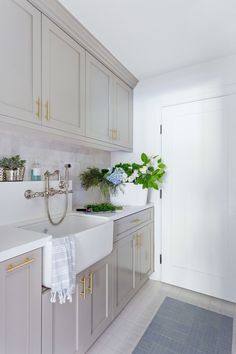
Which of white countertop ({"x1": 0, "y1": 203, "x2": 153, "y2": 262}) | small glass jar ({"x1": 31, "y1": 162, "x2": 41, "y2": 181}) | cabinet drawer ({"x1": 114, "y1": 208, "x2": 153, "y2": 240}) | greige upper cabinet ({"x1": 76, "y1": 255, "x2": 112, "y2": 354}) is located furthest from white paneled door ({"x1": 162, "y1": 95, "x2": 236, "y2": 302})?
white countertop ({"x1": 0, "y1": 203, "x2": 153, "y2": 262})

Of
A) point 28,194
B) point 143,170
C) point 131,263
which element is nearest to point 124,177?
point 143,170

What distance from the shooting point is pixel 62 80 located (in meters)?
1.40

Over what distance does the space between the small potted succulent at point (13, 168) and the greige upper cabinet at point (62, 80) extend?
1.10 feet

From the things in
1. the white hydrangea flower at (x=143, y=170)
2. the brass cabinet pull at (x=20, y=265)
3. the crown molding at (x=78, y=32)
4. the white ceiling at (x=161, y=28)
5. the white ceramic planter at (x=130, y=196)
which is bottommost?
the brass cabinet pull at (x=20, y=265)

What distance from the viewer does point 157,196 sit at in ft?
7.63

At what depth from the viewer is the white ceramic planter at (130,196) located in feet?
6.82

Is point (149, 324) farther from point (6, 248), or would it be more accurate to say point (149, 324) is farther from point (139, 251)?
point (6, 248)

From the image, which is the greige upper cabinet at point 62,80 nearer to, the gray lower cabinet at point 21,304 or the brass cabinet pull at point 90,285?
the gray lower cabinet at point 21,304

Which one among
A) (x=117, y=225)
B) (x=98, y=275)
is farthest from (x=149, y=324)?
(x=117, y=225)

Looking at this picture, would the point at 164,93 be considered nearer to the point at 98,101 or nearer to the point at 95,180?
the point at 98,101

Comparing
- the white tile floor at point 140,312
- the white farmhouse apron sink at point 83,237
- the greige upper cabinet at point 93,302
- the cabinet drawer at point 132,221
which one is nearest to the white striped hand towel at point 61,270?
the white farmhouse apron sink at point 83,237

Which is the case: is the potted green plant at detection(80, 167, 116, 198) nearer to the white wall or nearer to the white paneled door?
the white wall

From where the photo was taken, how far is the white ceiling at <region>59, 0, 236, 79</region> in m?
1.33

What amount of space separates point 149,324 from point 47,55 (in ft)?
6.82
